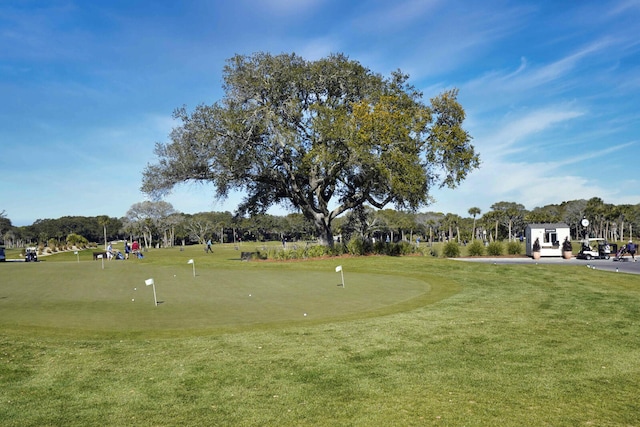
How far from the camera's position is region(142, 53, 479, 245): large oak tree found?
3253 centimetres

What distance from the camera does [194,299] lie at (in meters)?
14.9

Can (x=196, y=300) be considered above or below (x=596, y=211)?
below

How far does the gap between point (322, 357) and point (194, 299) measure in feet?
25.8

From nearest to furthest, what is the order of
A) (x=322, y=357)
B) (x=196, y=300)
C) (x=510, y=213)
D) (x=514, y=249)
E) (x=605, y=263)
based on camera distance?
1. (x=322, y=357)
2. (x=196, y=300)
3. (x=605, y=263)
4. (x=514, y=249)
5. (x=510, y=213)

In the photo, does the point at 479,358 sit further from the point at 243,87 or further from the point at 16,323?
the point at 243,87

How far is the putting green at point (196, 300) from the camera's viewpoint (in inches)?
457

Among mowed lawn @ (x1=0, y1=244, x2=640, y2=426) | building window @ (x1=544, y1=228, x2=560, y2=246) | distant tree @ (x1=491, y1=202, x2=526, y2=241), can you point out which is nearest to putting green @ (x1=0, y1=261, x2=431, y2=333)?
mowed lawn @ (x1=0, y1=244, x2=640, y2=426)

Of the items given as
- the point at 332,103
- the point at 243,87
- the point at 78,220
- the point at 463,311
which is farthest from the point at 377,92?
the point at 78,220

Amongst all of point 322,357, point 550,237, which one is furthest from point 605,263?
point 322,357

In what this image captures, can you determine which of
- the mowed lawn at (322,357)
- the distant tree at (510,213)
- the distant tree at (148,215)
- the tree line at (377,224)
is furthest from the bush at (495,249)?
the distant tree at (148,215)

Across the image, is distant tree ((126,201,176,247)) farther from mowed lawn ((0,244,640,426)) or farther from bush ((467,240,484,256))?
mowed lawn ((0,244,640,426))

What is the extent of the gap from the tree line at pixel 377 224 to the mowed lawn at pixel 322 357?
3003 inches

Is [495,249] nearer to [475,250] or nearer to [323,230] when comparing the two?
[475,250]

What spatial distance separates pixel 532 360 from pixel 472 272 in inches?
588
